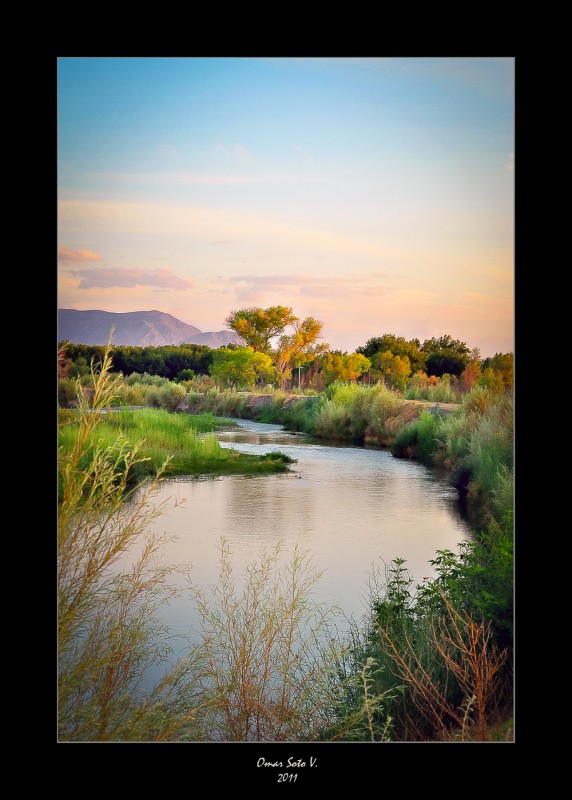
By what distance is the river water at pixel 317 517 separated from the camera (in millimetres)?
3461

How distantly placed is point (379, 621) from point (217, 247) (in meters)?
2.14

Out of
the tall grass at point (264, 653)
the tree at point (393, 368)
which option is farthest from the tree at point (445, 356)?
the tall grass at point (264, 653)

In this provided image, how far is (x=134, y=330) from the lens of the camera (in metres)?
3.64

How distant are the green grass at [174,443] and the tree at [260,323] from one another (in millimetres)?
536

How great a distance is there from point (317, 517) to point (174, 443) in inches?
36.8

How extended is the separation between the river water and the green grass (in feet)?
0.22

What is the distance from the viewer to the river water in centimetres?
346

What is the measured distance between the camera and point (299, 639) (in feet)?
11.1

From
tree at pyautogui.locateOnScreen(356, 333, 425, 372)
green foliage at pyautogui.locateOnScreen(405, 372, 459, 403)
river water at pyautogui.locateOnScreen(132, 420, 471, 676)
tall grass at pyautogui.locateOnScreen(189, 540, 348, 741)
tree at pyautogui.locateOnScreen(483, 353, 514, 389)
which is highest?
tree at pyautogui.locateOnScreen(356, 333, 425, 372)

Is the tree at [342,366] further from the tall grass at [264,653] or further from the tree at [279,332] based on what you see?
the tall grass at [264,653]

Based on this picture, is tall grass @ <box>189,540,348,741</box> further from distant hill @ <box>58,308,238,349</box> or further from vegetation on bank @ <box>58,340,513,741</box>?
distant hill @ <box>58,308,238,349</box>

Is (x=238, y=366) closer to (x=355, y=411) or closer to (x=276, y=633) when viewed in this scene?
(x=355, y=411)

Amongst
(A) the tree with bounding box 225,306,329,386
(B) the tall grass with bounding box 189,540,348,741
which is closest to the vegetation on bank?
(B) the tall grass with bounding box 189,540,348,741
